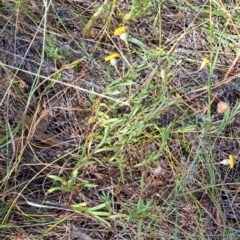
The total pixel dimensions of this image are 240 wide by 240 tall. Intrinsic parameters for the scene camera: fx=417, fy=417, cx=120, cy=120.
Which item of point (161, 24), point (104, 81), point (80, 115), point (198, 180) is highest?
point (161, 24)

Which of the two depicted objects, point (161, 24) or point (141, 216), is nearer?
point (141, 216)

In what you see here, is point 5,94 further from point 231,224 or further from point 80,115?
point 231,224

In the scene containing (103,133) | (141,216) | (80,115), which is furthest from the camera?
(80,115)

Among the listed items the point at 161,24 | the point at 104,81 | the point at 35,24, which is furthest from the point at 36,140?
the point at 161,24

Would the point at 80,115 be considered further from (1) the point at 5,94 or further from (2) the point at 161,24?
(2) the point at 161,24

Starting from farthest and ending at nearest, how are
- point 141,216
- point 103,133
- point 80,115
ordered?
point 80,115 < point 103,133 < point 141,216

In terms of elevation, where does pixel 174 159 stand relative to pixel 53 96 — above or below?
below

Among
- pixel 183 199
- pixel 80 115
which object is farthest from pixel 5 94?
pixel 183 199
